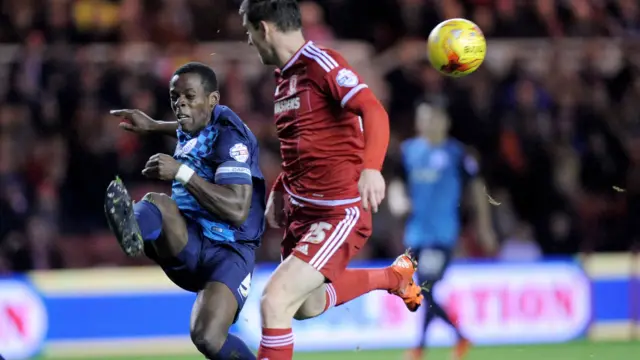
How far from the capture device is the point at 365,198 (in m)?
5.09

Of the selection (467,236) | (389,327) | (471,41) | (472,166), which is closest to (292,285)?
(471,41)

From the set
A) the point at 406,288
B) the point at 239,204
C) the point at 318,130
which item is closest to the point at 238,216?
the point at 239,204

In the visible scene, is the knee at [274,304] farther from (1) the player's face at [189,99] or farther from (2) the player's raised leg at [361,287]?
(1) the player's face at [189,99]

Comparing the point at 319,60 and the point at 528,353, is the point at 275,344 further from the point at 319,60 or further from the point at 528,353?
the point at 528,353

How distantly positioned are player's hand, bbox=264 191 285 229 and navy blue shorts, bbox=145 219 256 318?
1.45 feet

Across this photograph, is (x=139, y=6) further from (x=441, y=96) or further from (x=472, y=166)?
(x=472, y=166)

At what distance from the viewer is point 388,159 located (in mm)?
11602

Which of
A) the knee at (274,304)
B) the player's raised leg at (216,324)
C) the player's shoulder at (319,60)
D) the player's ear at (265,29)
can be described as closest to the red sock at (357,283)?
the player's raised leg at (216,324)

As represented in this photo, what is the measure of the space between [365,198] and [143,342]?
18.0ft

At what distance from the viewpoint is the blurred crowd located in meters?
11.0

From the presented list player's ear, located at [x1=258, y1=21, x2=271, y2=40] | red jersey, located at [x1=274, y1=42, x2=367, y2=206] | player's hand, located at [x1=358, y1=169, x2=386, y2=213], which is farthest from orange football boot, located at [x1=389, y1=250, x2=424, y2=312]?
player's ear, located at [x1=258, y1=21, x2=271, y2=40]

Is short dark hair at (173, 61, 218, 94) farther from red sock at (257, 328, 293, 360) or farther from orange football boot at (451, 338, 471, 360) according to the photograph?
orange football boot at (451, 338, 471, 360)

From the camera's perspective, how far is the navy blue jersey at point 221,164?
5824 mm

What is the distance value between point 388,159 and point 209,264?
5886 millimetres
